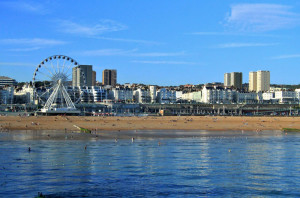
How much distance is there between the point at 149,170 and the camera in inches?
970

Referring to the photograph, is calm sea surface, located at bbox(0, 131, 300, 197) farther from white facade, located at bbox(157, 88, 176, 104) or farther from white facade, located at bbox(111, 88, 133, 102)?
white facade, located at bbox(157, 88, 176, 104)

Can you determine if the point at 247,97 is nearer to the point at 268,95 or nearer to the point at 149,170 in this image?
the point at 268,95

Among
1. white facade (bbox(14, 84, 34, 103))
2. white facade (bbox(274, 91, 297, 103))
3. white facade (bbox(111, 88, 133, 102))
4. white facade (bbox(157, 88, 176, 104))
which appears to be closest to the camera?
white facade (bbox(14, 84, 34, 103))

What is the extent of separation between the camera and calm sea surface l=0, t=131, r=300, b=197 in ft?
65.1

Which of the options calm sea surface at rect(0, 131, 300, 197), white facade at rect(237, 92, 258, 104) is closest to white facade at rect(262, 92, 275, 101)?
white facade at rect(237, 92, 258, 104)

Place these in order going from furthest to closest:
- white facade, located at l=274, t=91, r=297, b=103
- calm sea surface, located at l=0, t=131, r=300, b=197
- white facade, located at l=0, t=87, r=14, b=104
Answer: white facade, located at l=274, t=91, r=297, b=103 → white facade, located at l=0, t=87, r=14, b=104 → calm sea surface, located at l=0, t=131, r=300, b=197

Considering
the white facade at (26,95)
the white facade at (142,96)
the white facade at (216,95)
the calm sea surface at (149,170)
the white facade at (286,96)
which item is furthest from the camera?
the white facade at (286,96)

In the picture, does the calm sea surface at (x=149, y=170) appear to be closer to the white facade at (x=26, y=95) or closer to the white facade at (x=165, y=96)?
the white facade at (x=26, y=95)

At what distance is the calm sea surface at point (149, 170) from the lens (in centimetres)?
1983

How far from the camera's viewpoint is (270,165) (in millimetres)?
26750

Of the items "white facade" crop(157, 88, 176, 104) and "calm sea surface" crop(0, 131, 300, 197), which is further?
"white facade" crop(157, 88, 176, 104)

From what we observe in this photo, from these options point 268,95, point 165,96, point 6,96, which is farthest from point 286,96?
point 6,96

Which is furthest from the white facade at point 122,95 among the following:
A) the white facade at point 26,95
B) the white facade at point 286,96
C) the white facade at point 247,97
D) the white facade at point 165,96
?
the white facade at point 286,96

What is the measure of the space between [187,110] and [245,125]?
216ft
